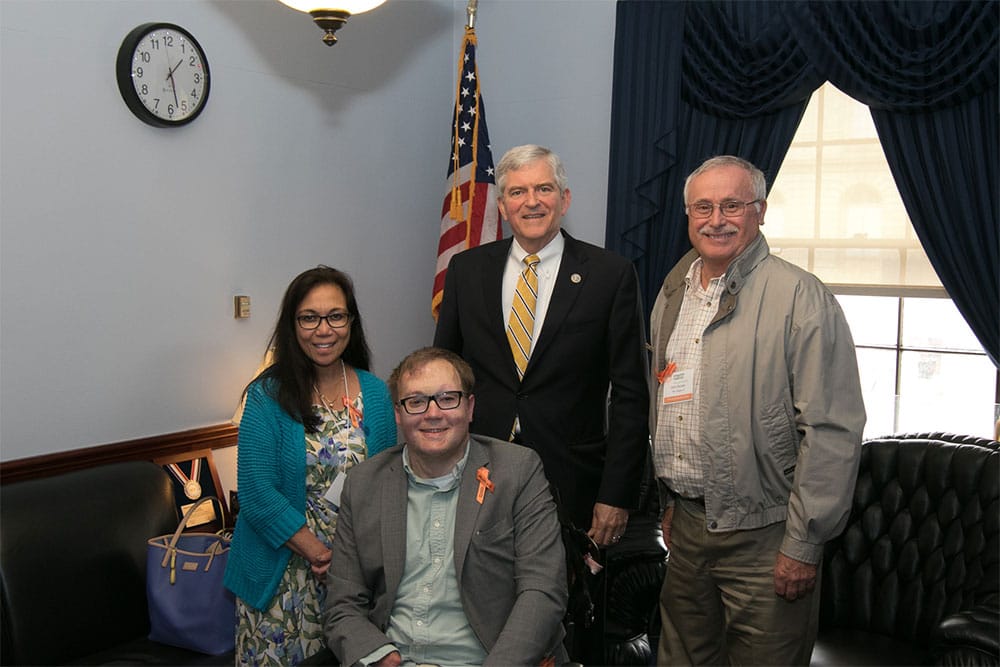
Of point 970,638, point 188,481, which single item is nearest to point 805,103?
point 970,638

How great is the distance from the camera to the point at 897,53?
11.7 ft

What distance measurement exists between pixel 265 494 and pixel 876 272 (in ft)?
Result: 9.19

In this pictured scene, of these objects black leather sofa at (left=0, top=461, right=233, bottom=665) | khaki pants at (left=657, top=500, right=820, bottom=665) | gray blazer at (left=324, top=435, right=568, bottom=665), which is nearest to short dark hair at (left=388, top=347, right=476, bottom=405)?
gray blazer at (left=324, top=435, right=568, bottom=665)

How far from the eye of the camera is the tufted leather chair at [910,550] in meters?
2.66

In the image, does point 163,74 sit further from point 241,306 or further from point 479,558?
point 479,558

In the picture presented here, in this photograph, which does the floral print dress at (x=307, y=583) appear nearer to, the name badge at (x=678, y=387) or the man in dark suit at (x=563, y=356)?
the man in dark suit at (x=563, y=356)

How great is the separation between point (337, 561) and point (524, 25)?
10.9 ft

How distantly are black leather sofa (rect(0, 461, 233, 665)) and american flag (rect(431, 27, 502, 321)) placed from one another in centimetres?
187

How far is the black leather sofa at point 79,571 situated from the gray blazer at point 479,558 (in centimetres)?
80

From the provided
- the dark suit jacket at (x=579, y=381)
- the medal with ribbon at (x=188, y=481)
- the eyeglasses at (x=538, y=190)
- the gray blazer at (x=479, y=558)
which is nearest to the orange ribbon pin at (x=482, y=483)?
the gray blazer at (x=479, y=558)

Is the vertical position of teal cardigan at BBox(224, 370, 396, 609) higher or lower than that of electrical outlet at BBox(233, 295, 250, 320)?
lower

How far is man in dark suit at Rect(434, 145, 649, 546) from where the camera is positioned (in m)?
2.48

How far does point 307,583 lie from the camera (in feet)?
7.88

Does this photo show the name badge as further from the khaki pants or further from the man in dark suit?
the khaki pants
